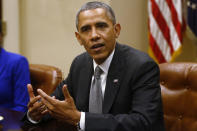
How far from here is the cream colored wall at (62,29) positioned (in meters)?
3.07

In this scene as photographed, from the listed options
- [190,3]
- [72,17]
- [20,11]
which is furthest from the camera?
[20,11]

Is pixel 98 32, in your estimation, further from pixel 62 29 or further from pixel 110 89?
pixel 62 29

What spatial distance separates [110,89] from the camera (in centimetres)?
168

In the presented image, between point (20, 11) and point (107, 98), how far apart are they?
239 centimetres

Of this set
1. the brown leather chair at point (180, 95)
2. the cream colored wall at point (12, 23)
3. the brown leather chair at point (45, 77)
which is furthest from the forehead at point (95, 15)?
the cream colored wall at point (12, 23)

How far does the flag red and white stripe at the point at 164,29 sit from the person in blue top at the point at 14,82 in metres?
1.33

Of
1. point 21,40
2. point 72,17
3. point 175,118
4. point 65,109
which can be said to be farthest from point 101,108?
point 21,40

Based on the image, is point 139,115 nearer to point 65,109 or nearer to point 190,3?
point 65,109

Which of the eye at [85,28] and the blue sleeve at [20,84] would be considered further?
the blue sleeve at [20,84]

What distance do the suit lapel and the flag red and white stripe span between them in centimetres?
136

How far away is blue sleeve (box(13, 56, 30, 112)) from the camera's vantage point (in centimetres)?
243

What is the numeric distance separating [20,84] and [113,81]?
40.9 inches

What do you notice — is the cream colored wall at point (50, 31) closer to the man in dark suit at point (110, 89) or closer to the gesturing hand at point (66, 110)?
the man in dark suit at point (110, 89)

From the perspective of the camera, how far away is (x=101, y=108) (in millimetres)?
1702
